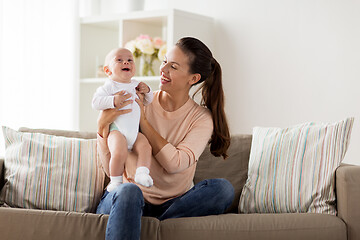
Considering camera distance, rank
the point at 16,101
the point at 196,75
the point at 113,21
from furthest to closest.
A: the point at 113,21
the point at 16,101
the point at 196,75

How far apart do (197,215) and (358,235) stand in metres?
0.65

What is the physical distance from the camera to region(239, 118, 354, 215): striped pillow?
7.82 feet

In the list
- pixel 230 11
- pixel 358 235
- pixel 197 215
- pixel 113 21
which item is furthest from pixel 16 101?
pixel 358 235

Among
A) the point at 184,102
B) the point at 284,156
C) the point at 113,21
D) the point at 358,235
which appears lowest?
the point at 358,235

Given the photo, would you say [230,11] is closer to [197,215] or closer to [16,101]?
[16,101]

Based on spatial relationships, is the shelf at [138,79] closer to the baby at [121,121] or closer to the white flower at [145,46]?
the white flower at [145,46]

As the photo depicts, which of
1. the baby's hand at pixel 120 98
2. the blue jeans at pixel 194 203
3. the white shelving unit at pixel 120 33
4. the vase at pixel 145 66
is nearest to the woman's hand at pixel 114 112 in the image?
the baby's hand at pixel 120 98

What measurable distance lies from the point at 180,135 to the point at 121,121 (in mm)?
298

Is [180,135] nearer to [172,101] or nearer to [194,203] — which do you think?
[172,101]

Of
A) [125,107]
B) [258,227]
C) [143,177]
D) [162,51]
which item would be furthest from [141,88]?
[162,51]

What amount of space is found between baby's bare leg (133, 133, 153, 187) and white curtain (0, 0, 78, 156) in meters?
1.54

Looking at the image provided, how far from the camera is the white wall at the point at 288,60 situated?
3.14m

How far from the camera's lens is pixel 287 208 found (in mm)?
2426

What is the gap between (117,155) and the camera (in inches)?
82.4
